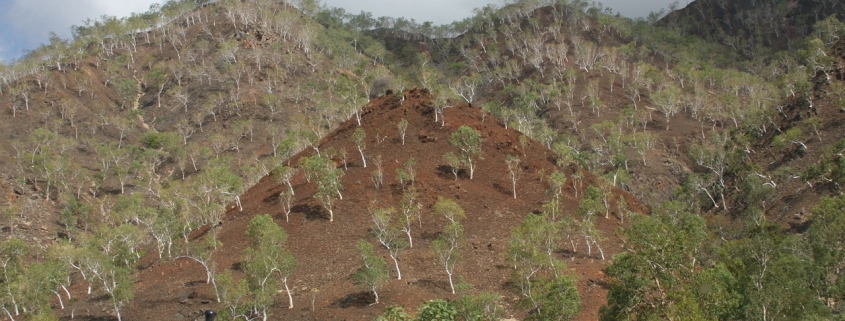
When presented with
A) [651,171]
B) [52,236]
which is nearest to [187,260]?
[52,236]

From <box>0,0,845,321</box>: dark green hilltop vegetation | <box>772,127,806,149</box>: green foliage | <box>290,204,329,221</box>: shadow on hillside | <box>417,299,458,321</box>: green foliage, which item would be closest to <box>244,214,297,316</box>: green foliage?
<box>0,0,845,321</box>: dark green hilltop vegetation

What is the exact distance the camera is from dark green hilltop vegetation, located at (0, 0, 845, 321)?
1249 inches

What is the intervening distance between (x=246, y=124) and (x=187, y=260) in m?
48.1

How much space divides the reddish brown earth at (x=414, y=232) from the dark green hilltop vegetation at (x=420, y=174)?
0.72ft

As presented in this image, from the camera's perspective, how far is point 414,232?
143 feet

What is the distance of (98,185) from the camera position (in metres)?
77.8

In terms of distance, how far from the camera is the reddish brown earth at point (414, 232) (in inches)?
1369

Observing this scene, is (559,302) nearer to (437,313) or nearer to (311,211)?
(437,313)

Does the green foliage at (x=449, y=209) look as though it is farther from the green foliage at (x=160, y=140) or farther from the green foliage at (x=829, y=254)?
the green foliage at (x=160, y=140)

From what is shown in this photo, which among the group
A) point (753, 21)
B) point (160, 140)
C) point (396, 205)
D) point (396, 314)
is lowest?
point (396, 205)

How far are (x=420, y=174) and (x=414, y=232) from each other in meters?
7.71

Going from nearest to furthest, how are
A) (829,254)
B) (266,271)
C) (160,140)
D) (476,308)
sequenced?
(476,308) < (266,271) < (829,254) < (160,140)

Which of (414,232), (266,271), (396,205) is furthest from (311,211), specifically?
(266,271)

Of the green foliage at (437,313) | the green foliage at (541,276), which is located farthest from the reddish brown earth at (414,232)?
the green foliage at (437,313)
